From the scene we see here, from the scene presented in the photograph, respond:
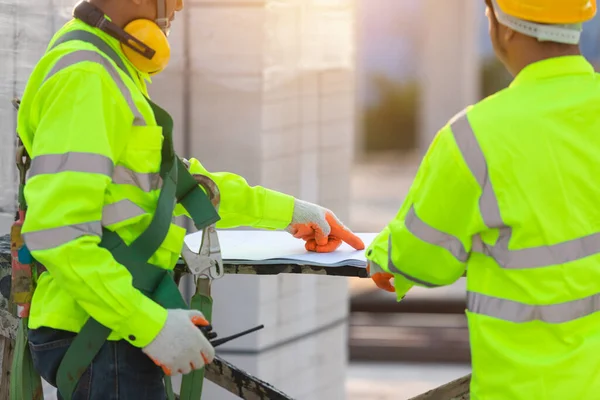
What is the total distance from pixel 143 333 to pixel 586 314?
0.82 meters

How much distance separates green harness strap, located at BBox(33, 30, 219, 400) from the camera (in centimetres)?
222

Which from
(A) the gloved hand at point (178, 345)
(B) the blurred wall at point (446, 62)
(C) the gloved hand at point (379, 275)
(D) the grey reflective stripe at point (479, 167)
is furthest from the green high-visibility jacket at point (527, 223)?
(B) the blurred wall at point (446, 62)

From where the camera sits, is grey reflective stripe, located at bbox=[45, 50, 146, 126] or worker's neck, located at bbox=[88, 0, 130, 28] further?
worker's neck, located at bbox=[88, 0, 130, 28]

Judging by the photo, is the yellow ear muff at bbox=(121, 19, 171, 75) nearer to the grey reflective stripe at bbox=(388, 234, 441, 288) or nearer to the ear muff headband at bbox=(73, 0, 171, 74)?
the ear muff headband at bbox=(73, 0, 171, 74)

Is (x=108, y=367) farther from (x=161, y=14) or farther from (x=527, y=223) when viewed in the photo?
(x=527, y=223)

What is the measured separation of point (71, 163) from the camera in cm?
208

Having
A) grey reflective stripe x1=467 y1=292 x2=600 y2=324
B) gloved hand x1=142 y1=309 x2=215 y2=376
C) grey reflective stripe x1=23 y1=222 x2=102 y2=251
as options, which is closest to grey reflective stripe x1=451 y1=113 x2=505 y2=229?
grey reflective stripe x1=467 y1=292 x2=600 y2=324

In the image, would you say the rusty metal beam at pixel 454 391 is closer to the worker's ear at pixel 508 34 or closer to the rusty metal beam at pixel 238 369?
the rusty metal beam at pixel 238 369

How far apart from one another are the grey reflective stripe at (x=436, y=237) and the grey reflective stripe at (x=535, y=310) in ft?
0.29

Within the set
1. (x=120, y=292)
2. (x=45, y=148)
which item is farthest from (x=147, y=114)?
(x=120, y=292)

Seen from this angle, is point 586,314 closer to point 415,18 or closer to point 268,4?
point 268,4

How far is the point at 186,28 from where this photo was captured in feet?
13.1

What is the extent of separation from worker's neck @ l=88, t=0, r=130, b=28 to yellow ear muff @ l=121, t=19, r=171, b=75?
2 centimetres

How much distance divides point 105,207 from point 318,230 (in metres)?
0.78
